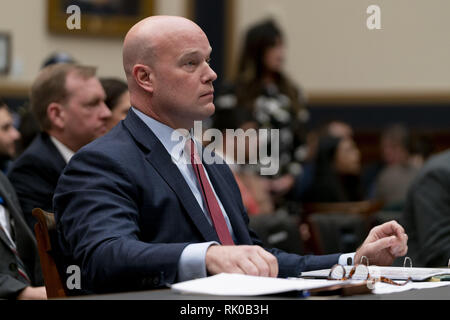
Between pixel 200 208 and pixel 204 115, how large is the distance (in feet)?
0.85

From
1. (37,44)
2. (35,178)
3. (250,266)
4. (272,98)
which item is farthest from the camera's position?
(37,44)

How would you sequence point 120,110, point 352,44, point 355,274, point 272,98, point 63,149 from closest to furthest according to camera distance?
point 355,274
point 63,149
point 120,110
point 272,98
point 352,44

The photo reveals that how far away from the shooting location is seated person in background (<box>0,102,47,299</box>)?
7.70 feet

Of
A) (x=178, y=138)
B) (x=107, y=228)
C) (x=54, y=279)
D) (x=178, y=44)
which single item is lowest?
(x=54, y=279)

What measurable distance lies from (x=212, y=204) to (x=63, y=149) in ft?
3.54

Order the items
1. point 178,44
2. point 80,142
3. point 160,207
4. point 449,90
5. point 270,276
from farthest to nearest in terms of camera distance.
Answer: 1. point 449,90
2. point 80,142
3. point 178,44
4. point 160,207
5. point 270,276

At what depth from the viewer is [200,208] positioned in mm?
2010

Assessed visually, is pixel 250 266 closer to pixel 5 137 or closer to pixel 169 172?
pixel 169 172

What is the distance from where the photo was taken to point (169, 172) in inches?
79.8

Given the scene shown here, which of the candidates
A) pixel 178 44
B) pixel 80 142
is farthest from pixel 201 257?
pixel 80 142

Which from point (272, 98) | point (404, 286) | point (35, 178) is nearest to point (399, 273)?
point (404, 286)

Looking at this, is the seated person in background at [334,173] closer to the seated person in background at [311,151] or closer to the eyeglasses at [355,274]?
the seated person in background at [311,151]

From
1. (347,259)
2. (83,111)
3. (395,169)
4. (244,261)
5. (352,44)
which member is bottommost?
(395,169)

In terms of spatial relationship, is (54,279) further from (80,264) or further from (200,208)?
(200,208)
